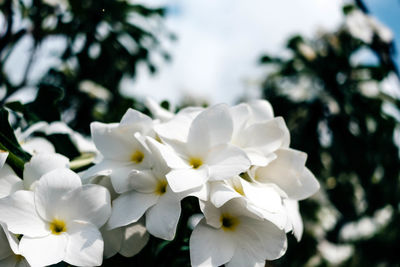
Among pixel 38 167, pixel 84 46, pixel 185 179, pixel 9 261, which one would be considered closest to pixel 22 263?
pixel 9 261

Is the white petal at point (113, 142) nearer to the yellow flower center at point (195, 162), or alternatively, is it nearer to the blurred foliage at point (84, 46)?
the yellow flower center at point (195, 162)

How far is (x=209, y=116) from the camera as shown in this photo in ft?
1.73

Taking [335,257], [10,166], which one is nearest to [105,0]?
[10,166]

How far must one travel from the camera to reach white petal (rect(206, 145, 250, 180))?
0.48 metres

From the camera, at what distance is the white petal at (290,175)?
1.83ft

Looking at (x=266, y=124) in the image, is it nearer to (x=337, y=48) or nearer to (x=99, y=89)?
(x=99, y=89)

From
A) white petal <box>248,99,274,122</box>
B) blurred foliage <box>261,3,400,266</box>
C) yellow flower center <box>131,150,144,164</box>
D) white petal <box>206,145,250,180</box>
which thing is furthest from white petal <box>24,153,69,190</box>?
blurred foliage <box>261,3,400,266</box>

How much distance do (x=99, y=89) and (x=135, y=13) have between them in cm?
Answer: 41

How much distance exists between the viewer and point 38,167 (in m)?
0.49

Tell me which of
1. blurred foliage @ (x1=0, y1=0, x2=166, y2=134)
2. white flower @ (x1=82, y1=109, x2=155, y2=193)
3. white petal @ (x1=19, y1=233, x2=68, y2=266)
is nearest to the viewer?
white petal @ (x1=19, y1=233, x2=68, y2=266)

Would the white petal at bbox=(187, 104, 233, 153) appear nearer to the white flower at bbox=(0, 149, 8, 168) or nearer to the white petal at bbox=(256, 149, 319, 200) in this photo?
the white petal at bbox=(256, 149, 319, 200)

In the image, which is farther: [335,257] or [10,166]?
[335,257]

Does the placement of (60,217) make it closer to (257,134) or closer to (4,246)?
(4,246)

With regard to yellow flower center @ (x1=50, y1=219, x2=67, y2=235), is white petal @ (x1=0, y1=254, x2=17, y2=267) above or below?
below
